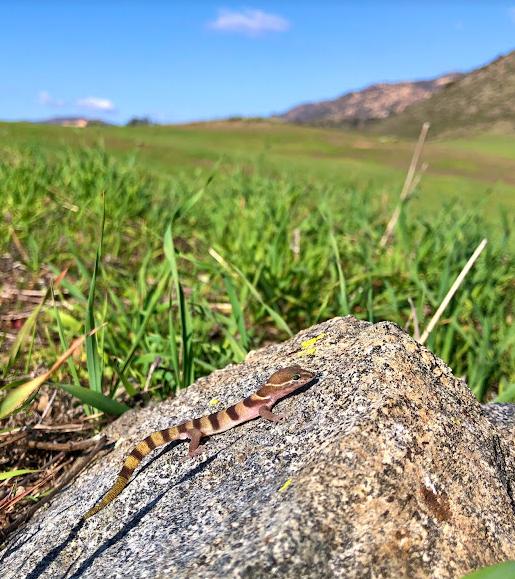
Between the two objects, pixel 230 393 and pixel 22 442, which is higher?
pixel 230 393

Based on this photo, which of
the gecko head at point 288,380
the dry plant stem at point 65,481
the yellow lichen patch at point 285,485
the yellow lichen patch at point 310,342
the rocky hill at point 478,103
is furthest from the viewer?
the rocky hill at point 478,103

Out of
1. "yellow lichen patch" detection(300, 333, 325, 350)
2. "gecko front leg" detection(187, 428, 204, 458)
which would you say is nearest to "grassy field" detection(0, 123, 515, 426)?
"gecko front leg" detection(187, 428, 204, 458)

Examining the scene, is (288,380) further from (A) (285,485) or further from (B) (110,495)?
(B) (110,495)

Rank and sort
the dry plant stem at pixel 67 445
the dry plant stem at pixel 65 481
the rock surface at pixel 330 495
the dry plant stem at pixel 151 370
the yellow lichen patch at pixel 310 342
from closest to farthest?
the rock surface at pixel 330 495 < the dry plant stem at pixel 65 481 < the yellow lichen patch at pixel 310 342 < the dry plant stem at pixel 67 445 < the dry plant stem at pixel 151 370

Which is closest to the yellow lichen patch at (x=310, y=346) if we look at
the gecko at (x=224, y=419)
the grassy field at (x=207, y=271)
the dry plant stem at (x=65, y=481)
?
the gecko at (x=224, y=419)

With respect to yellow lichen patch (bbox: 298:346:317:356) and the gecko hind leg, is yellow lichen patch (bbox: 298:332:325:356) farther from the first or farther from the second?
the gecko hind leg

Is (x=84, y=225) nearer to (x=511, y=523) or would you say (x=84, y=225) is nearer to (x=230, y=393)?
(x=230, y=393)

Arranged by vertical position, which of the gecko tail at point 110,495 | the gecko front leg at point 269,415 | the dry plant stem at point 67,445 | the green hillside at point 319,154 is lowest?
the green hillside at point 319,154

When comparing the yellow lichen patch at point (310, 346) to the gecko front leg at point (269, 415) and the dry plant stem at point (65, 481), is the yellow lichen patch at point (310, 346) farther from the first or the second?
the dry plant stem at point (65, 481)

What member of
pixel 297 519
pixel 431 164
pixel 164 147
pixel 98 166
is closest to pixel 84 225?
pixel 98 166
